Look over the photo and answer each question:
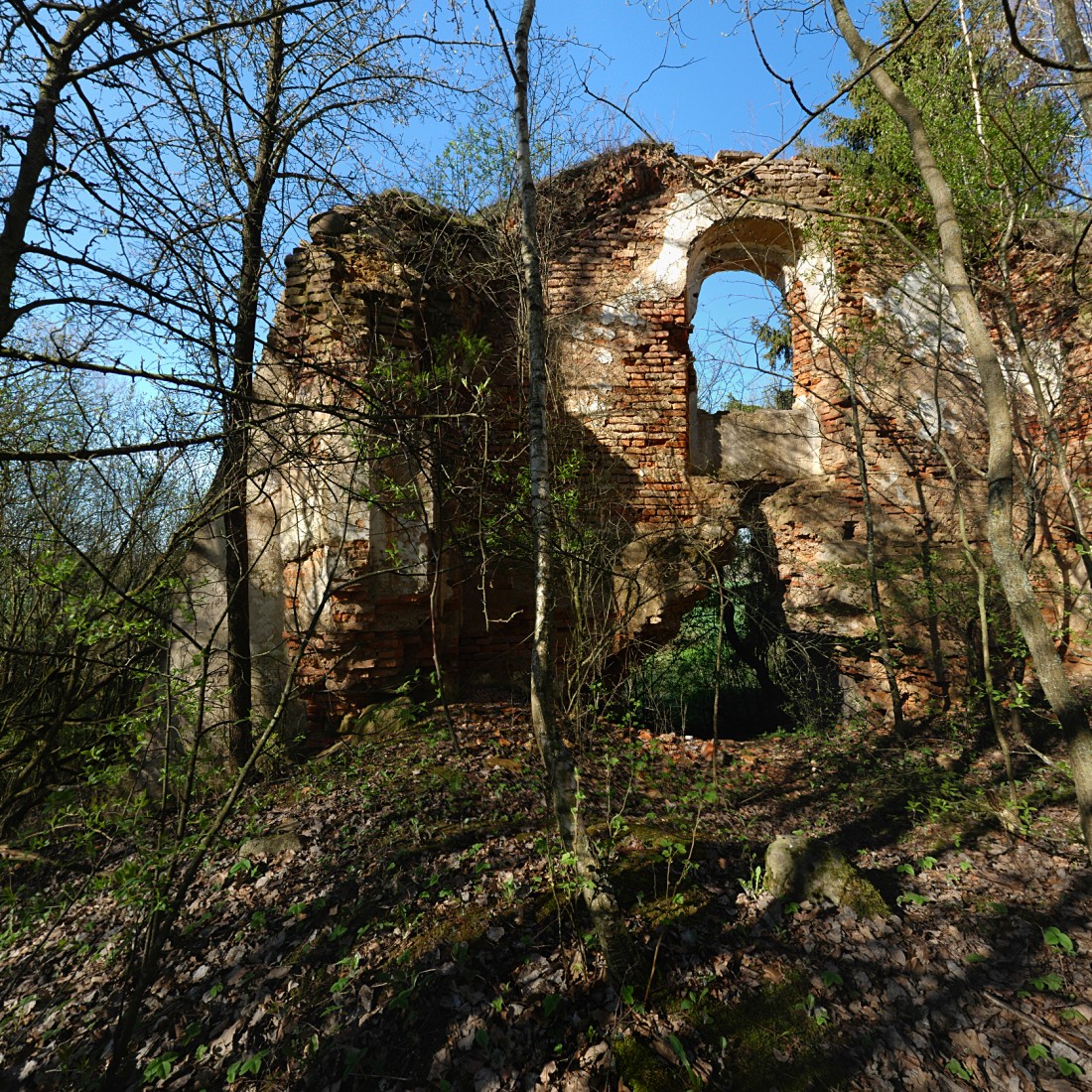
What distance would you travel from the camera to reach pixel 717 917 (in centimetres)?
352

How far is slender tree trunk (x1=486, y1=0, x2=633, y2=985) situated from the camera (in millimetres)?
2957

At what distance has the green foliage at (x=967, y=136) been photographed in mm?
6141

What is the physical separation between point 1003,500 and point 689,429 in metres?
4.70

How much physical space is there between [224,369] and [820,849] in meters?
4.11

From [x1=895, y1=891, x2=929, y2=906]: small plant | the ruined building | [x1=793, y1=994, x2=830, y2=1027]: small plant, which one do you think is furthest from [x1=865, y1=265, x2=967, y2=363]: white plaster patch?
[x1=793, y1=994, x2=830, y2=1027]: small plant

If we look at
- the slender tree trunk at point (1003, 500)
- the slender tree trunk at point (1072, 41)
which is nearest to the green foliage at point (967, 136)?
the slender tree trunk at point (1072, 41)

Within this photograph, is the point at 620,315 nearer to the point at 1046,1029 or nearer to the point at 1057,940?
the point at 1057,940

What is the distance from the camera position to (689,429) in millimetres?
7785

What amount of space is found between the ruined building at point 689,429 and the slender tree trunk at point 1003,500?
2977 millimetres

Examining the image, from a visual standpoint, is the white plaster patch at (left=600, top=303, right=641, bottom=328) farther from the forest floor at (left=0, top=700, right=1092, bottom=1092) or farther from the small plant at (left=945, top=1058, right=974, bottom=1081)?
the small plant at (left=945, top=1058, right=974, bottom=1081)

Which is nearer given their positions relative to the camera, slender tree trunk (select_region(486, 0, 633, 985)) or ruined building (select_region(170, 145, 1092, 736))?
slender tree trunk (select_region(486, 0, 633, 985))

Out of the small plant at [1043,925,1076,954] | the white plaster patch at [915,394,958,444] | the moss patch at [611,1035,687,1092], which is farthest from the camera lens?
the white plaster patch at [915,394,958,444]

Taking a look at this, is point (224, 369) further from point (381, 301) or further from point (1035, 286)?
point (1035, 286)

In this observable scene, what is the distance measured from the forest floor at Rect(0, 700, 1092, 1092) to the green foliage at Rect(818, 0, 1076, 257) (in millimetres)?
5158
